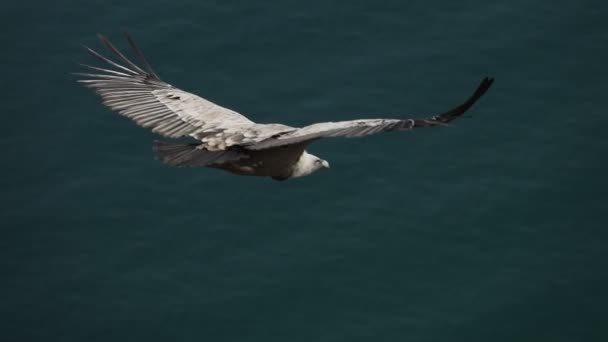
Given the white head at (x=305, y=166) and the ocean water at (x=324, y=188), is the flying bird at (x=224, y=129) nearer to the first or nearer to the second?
the white head at (x=305, y=166)

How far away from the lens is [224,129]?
672 inches

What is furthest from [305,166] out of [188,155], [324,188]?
[324,188]

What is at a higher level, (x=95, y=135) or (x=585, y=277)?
(x=95, y=135)

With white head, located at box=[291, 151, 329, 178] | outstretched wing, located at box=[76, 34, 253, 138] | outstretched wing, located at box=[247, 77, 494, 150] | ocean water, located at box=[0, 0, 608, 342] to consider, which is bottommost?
ocean water, located at box=[0, 0, 608, 342]

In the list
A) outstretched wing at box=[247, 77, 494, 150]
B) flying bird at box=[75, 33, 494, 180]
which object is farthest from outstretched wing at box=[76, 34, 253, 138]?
outstretched wing at box=[247, 77, 494, 150]

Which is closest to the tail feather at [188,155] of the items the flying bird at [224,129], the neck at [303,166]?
the flying bird at [224,129]

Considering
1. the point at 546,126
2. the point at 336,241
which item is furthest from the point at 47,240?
the point at 546,126

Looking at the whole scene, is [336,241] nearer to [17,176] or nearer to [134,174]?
[134,174]

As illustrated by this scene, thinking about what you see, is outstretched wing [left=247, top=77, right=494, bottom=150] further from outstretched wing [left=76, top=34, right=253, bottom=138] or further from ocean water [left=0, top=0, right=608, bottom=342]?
ocean water [left=0, top=0, right=608, bottom=342]

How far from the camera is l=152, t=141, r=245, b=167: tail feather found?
15.8 metres

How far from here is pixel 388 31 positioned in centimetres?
4316

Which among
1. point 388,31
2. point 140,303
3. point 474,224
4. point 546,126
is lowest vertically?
point 140,303

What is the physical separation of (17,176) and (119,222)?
164 inches

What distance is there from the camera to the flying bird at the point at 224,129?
50.0ft
